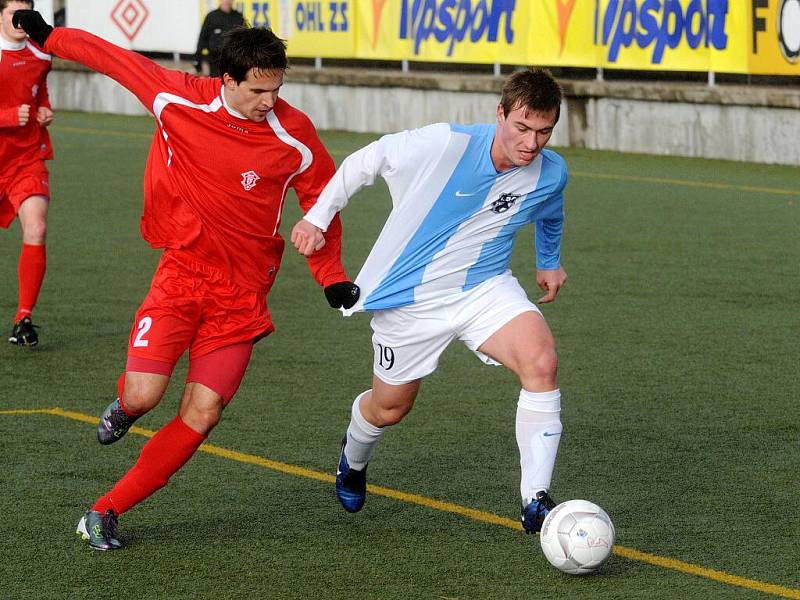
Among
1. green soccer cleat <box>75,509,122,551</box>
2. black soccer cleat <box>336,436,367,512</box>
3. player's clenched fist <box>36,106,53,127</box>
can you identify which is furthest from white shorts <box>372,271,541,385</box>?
player's clenched fist <box>36,106,53,127</box>

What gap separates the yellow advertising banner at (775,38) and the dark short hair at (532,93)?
11.9m

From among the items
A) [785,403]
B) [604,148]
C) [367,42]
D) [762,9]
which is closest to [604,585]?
[785,403]

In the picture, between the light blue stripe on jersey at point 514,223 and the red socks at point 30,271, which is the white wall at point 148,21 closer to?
the red socks at point 30,271

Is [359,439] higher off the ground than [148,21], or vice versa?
[148,21]

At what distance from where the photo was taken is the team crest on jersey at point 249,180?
18.3 feet

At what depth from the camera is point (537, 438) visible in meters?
5.36

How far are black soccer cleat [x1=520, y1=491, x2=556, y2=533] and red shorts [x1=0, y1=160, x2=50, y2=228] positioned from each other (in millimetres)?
4826

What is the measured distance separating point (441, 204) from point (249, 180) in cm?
66

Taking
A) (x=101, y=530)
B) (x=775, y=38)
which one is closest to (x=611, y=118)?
(x=775, y=38)

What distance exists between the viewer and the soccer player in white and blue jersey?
212 inches

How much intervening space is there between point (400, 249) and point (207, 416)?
0.88m

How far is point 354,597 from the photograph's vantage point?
5.04 metres

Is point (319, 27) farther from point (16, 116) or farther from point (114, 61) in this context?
point (114, 61)

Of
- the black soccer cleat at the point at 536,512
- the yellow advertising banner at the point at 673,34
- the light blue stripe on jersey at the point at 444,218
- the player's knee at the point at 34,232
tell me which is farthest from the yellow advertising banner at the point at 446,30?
the black soccer cleat at the point at 536,512
